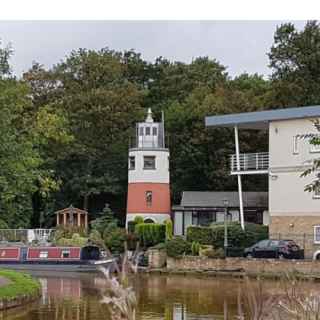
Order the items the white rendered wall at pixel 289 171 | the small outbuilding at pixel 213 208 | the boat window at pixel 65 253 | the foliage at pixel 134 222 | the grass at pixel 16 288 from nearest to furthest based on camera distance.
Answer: the grass at pixel 16 288, the white rendered wall at pixel 289 171, the boat window at pixel 65 253, the foliage at pixel 134 222, the small outbuilding at pixel 213 208

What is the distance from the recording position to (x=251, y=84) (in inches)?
2368

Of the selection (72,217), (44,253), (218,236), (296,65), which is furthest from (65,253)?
(296,65)

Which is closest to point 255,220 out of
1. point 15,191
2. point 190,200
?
A: point 190,200

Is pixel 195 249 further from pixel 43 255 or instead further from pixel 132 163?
pixel 132 163

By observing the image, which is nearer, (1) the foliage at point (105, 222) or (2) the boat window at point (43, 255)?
(2) the boat window at point (43, 255)

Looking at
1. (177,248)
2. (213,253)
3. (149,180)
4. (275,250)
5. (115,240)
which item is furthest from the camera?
(149,180)

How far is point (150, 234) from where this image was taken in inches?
1766

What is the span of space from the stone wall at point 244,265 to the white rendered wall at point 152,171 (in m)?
13.4

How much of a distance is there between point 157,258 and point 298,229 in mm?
6881

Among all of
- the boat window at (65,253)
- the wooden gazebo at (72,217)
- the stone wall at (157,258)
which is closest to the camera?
the stone wall at (157,258)

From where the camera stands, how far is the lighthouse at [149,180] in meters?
51.8

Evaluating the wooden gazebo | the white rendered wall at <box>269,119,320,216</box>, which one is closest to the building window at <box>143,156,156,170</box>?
the wooden gazebo

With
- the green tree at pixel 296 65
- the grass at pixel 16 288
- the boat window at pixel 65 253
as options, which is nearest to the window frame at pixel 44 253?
the boat window at pixel 65 253

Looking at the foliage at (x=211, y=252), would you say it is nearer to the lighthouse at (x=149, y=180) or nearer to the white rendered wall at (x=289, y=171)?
the white rendered wall at (x=289, y=171)
